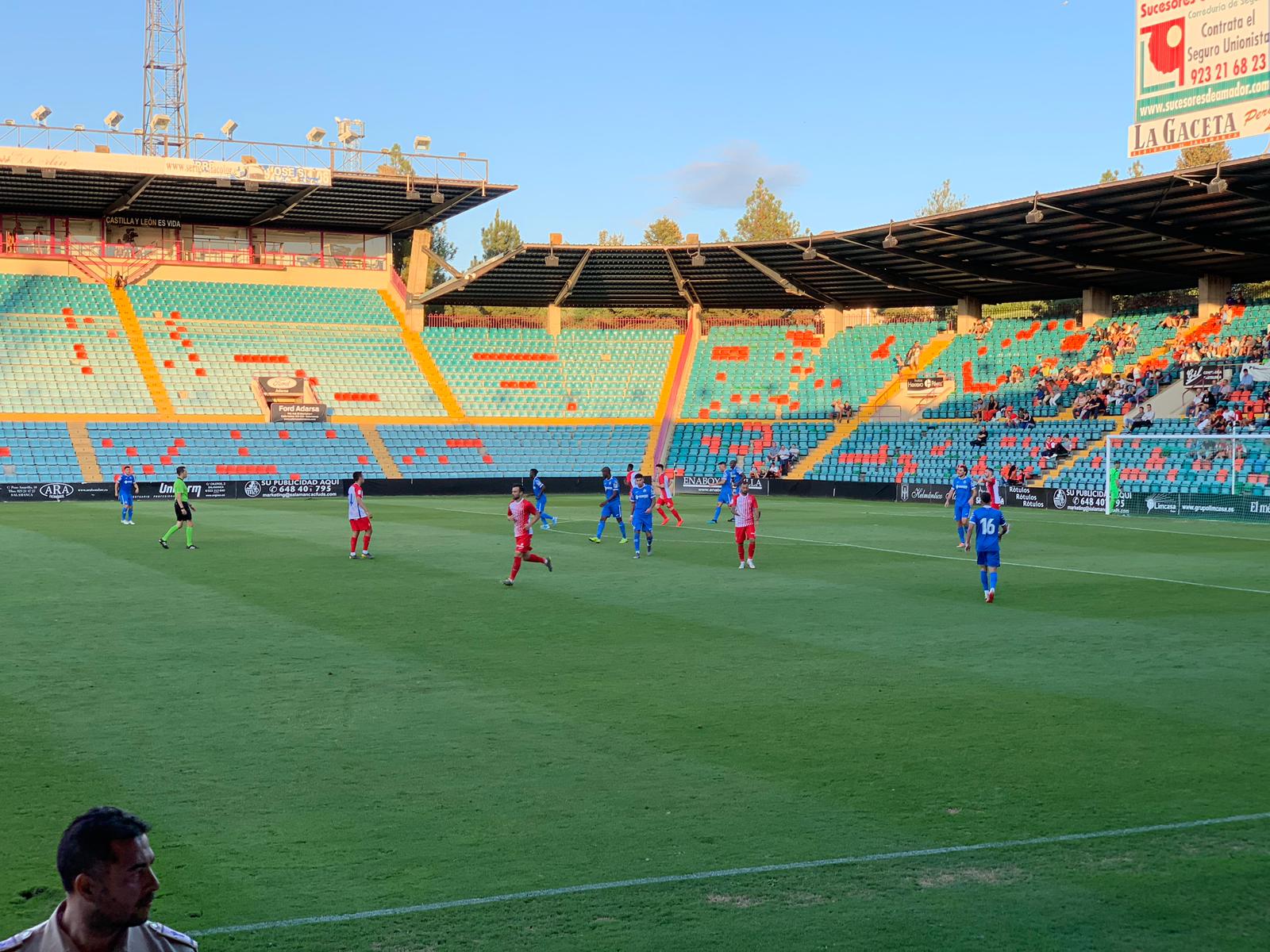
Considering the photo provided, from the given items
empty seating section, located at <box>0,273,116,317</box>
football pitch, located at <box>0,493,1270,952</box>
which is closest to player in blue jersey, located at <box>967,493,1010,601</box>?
football pitch, located at <box>0,493,1270,952</box>

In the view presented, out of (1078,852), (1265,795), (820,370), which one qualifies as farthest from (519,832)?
(820,370)

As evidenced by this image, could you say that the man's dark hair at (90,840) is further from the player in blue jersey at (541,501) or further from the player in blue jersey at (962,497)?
the player in blue jersey at (541,501)

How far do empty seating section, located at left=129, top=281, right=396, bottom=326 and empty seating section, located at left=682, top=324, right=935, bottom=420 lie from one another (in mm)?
15943

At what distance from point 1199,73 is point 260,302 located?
1656 inches

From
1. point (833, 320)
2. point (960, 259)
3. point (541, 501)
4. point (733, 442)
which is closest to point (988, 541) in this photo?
point (541, 501)

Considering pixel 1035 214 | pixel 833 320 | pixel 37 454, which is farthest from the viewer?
pixel 833 320

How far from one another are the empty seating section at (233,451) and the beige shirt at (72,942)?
4904 cm

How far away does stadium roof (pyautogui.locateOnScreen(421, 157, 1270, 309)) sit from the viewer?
42.4m

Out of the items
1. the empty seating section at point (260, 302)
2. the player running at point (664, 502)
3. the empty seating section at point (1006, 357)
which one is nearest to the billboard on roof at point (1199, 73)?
the player running at point (664, 502)

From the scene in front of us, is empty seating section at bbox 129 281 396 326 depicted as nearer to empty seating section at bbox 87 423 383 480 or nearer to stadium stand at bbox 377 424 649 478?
empty seating section at bbox 87 423 383 480

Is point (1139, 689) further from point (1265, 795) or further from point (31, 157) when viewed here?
point (31, 157)

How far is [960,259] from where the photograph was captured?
53500 mm

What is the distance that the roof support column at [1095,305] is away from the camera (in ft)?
183

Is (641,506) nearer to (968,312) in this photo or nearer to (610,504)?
(610,504)
